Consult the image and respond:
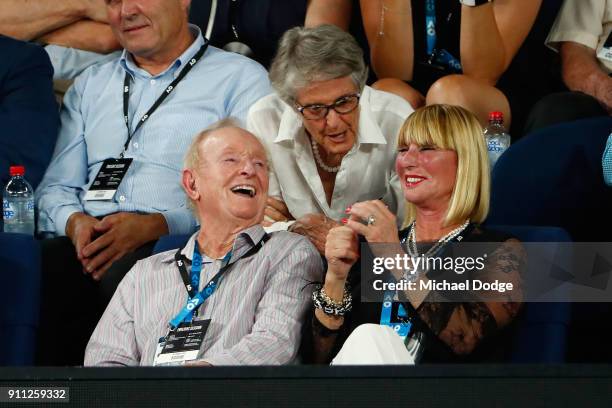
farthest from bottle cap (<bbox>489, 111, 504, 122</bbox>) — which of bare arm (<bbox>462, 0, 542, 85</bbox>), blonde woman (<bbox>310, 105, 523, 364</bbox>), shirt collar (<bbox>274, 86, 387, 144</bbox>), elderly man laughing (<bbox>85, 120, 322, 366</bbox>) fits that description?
elderly man laughing (<bbox>85, 120, 322, 366</bbox>)

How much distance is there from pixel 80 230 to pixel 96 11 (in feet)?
2.96

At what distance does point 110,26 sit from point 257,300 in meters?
1.43

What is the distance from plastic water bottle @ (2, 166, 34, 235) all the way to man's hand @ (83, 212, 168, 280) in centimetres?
29

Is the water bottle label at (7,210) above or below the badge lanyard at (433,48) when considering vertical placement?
below

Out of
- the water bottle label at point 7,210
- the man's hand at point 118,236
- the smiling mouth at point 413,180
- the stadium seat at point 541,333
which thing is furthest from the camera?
the water bottle label at point 7,210

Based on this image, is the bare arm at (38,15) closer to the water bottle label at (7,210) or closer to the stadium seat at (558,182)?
the water bottle label at (7,210)

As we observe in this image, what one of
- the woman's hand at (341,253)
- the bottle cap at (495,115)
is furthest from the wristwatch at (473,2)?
the woman's hand at (341,253)

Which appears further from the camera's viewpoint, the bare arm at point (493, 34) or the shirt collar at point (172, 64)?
the shirt collar at point (172, 64)

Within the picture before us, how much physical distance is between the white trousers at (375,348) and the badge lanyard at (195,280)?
0.45 metres

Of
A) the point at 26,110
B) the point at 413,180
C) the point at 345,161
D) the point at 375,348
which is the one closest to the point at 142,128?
the point at 26,110

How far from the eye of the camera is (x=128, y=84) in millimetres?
3367

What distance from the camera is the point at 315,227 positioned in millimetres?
2799

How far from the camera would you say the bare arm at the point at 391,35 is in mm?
3342

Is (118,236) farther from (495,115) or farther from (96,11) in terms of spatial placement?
(495,115)
